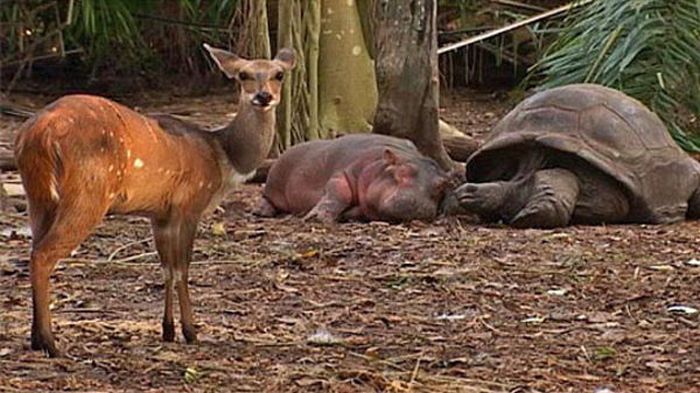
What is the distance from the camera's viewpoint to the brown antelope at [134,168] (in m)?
4.34

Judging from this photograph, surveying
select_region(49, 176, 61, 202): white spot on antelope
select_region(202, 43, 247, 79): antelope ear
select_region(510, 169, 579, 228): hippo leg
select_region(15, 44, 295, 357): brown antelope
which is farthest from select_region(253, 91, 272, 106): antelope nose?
select_region(510, 169, 579, 228): hippo leg

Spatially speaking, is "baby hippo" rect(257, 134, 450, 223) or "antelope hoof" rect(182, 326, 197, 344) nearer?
"antelope hoof" rect(182, 326, 197, 344)

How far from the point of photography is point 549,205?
788 centimetres

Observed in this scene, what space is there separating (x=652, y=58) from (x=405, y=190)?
113 inches

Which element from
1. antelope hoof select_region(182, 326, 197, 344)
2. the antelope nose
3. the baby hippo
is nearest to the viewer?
antelope hoof select_region(182, 326, 197, 344)

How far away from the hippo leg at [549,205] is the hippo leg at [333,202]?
0.86m

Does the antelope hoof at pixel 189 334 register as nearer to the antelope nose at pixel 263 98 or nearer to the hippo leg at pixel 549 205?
the antelope nose at pixel 263 98

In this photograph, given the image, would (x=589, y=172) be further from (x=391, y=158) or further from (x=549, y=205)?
(x=391, y=158)

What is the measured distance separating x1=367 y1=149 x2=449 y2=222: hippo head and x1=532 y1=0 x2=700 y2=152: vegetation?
2.35 m

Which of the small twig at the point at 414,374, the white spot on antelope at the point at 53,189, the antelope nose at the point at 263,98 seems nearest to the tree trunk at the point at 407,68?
the antelope nose at the point at 263,98

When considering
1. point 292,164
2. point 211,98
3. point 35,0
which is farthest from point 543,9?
point 292,164

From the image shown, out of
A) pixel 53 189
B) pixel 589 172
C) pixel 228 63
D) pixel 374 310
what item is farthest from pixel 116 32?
pixel 53 189

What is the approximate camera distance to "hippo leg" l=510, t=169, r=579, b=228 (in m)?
7.88

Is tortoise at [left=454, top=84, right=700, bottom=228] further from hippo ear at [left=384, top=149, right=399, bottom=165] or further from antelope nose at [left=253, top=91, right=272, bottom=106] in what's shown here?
antelope nose at [left=253, top=91, right=272, bottom=106]
